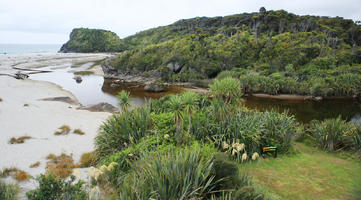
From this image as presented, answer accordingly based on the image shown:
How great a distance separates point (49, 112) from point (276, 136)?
26566 mm

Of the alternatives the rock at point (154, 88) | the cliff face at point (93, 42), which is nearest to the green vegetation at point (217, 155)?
the rock at point (154, 88)

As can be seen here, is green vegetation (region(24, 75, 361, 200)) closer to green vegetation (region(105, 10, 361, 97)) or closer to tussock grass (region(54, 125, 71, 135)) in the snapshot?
tussock grass (region(54, 125, 71, 135))

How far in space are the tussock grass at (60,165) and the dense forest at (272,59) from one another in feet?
118

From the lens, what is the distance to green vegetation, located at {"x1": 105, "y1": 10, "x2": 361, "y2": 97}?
38875 mm

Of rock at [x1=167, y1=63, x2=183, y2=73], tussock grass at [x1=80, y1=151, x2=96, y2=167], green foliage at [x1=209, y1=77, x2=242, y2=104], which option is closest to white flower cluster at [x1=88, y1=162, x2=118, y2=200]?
tussock grass at [x1=80, y1=151, x2=96, y2=167]

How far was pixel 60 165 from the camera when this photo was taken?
42.0 feet

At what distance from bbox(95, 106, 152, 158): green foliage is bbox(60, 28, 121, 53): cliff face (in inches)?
6768

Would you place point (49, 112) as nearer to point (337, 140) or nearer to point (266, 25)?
point (337, 140)

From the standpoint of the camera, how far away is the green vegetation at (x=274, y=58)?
38875 mm

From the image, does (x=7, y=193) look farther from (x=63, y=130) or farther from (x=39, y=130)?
(x=39, y=130)

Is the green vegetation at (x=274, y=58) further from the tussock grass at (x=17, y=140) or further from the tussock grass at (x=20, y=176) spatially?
the tussock grass at (x=20, y=176)

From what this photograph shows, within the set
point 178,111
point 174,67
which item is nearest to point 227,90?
point 178,111

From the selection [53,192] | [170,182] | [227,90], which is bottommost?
[53,192]

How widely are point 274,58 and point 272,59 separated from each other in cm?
58
